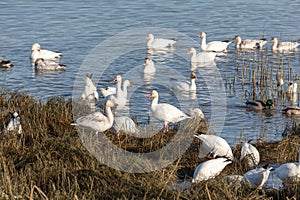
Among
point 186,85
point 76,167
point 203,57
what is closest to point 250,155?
point 76,167

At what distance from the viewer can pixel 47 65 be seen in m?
15.9

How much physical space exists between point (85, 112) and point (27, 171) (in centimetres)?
350

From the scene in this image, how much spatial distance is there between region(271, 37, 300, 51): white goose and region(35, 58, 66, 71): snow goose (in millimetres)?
5724

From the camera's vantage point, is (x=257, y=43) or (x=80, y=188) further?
(x=257, y=43)

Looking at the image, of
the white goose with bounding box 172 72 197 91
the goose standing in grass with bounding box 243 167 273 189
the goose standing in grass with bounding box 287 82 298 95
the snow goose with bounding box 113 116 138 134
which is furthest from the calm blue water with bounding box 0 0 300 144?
the goose standing in grass with bounding box 243 167 273 189

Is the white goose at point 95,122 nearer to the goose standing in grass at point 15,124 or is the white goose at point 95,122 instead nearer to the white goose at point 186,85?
the goose standing in grass at point 15,124

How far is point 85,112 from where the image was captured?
9641 millimetres

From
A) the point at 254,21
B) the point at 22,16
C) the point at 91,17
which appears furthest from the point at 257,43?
the point at 22,16

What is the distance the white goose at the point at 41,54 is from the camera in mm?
16484

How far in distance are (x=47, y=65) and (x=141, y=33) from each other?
5.41m

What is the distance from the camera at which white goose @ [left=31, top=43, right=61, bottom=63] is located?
16.5 meters

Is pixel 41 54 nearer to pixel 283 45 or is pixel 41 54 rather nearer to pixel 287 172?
pixel 283 45

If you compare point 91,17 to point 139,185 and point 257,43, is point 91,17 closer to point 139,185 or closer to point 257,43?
point 257,43

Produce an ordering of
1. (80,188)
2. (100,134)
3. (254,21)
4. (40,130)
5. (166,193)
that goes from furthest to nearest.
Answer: (254,21)
(100,134)
(40,130)
(80,188)
(166,193)
